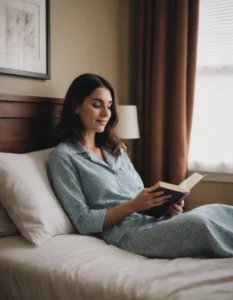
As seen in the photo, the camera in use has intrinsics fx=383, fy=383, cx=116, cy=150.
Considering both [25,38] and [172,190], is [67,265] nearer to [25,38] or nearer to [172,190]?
[172,190]

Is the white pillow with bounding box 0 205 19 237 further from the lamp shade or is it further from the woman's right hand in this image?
the lamp shade

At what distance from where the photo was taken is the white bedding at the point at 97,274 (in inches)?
44.9

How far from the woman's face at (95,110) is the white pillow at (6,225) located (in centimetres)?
62

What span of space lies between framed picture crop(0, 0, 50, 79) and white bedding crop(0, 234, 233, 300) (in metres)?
0.94

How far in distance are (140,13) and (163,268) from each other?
7.12ft

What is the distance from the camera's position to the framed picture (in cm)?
194

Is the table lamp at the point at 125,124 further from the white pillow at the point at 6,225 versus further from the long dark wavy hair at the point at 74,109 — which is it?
the white pillow at the point at 6,225

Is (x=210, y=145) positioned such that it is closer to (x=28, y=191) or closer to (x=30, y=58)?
(x=30, y=58)

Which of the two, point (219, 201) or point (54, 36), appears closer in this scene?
point (54, 36)

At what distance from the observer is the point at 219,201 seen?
2816 millimetres

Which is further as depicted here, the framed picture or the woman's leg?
the framed picture

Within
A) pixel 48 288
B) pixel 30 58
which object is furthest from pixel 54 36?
pixel 48 288

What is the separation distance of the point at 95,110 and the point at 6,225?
0.71 metres

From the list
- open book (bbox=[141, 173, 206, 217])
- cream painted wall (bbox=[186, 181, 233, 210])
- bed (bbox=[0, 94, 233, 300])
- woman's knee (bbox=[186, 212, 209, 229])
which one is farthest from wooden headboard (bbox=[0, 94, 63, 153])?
cream painted wall (bbox=[186, 181, 233, 210])
